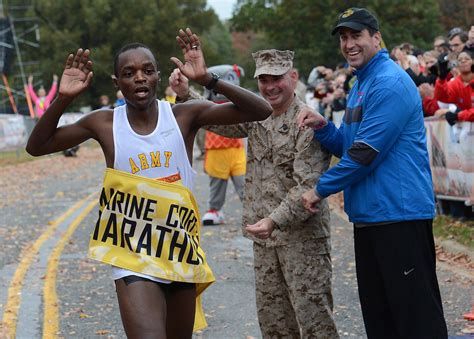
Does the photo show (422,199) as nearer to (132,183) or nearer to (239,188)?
(132,183)

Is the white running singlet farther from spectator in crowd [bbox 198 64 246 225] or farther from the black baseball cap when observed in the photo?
spectator in crowd [bbox 198 64 246 225]

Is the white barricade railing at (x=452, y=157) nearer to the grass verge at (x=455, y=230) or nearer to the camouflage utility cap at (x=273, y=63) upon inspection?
the grass verge at (x=455, y=230)

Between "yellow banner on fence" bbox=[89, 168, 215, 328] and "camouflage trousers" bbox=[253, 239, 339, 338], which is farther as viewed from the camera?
"camouflage trousers" bbox=[253, 239, 339, 338]

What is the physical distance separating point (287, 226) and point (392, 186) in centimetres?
76

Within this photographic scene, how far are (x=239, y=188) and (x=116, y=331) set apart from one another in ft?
19.7

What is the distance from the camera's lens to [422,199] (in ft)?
16.3

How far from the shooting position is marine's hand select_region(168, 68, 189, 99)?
5352 millimetres

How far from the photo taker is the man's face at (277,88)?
5547 mm

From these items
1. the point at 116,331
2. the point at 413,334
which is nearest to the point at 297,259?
the point at 413,334

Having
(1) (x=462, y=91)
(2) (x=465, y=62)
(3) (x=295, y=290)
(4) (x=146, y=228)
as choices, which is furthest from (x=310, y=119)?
(1) (x=462, y=91)

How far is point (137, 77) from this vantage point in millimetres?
4762

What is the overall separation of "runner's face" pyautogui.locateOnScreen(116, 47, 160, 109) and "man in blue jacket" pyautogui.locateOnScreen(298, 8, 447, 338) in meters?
1.07

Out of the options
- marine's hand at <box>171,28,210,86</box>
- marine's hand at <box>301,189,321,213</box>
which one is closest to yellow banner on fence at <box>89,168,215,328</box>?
marine's hand at <box>171,28,210,86</box>

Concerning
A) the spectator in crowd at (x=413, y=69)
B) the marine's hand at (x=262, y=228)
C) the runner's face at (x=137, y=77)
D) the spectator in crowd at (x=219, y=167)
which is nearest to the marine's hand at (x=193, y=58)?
the runner's face at (x=137, y=77)
